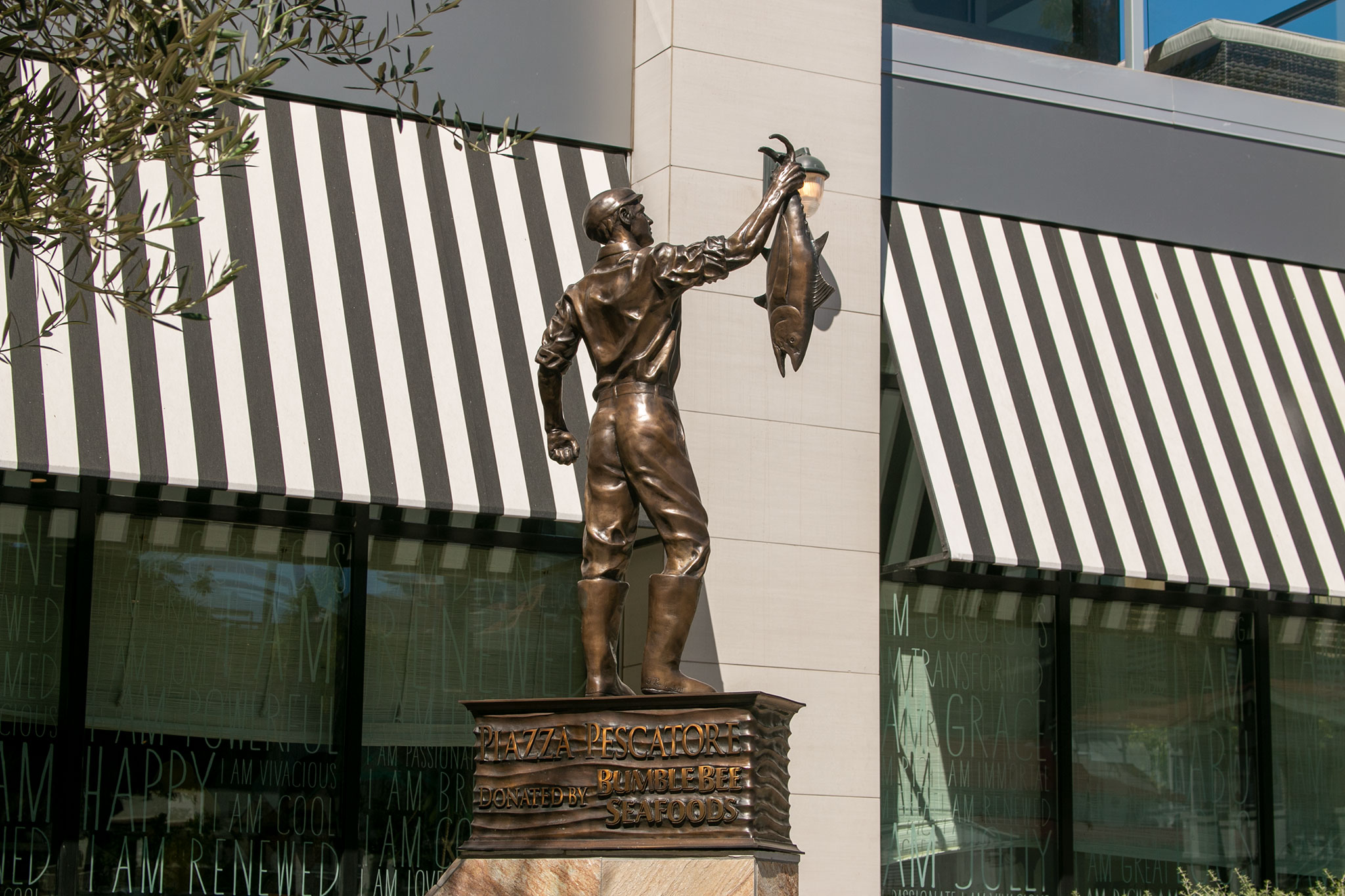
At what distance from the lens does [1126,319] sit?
13.2m

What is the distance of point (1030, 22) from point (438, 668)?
268 inches

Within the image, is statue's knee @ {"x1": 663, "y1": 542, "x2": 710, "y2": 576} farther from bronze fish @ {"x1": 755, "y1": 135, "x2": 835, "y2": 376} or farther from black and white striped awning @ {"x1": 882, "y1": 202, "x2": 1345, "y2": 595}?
black and white striped awning @ {"x1": 882, "y1": 202, "x2": 1345, "y2": 595}

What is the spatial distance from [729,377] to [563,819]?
15.0ft

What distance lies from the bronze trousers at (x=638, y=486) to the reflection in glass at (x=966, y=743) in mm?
5054

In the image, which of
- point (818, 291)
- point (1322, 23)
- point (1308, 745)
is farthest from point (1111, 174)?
point (818, 291)

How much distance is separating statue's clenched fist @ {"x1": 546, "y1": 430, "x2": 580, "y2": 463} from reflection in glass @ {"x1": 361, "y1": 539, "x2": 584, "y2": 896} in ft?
11.6

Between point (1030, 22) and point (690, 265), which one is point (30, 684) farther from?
point (1030, 22)

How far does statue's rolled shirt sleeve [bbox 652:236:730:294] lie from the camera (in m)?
7.94

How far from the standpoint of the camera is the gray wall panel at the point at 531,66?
11852 mm

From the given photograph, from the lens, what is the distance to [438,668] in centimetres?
1173

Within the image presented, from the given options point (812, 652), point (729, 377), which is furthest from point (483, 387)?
point (812, 652)

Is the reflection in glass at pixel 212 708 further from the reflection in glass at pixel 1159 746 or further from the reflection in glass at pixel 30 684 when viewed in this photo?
the reflection in glass at pixel 1159 746

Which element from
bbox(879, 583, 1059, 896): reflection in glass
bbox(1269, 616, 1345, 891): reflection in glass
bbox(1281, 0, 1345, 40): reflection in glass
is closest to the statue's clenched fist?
bbox(879, 583, 1059, 896): reflection in glass

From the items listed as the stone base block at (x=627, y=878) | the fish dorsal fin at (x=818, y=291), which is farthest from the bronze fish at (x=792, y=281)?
the stone base block at (x=627, y=878)
